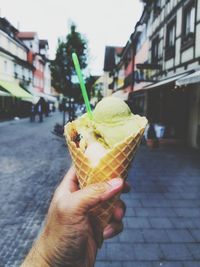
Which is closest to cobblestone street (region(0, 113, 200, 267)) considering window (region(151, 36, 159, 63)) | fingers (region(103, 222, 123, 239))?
fingers (region(103, 222, 123, 239))

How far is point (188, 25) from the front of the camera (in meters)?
14.6

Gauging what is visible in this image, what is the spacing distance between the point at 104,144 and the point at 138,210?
179 inches

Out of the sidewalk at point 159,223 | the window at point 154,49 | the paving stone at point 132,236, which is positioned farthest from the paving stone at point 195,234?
the window at point 154,49

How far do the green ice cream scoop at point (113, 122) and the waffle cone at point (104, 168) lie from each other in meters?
0.10

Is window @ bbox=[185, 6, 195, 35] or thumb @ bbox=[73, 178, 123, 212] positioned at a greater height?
window @ bbox=[185, 6, 195, 35]

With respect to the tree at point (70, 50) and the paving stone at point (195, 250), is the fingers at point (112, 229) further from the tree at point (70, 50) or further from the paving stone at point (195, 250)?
the tree at point (70, 50)

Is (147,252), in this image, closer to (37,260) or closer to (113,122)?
(113,122)

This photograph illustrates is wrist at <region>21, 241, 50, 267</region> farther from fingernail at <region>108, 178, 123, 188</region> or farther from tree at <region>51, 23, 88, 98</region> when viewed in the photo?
tree at <region>51, 23, 88, 98</region>

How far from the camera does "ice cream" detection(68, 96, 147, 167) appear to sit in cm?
190

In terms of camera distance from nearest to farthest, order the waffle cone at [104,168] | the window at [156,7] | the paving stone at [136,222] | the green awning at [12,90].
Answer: the waffle cone at [104,168] < the paving stone at [136,222] < the window at [156,7] < the green awning at [12,90]

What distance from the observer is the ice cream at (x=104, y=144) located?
1785mm

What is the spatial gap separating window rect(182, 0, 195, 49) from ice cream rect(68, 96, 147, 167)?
12166mm

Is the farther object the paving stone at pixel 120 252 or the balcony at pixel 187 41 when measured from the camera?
the balcony at pixel 187 41

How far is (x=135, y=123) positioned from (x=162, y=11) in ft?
59.9
